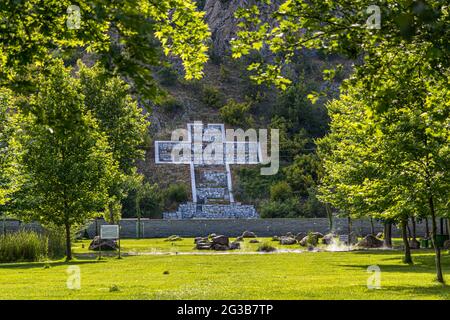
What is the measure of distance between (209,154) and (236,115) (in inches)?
590

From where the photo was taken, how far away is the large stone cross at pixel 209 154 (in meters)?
85.9

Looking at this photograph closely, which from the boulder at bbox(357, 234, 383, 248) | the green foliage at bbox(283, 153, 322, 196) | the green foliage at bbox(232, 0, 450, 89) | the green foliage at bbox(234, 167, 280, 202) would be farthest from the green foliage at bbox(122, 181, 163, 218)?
the green foliage at bbox(232, 0, 450, 89)

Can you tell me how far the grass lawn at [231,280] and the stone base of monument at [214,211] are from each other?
41488 millimetres

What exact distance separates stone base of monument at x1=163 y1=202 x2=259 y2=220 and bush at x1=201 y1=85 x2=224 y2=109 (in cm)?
3531

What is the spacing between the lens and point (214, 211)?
78.5m

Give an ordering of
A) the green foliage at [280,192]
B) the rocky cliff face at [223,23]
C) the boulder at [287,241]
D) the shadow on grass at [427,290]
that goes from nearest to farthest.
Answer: the shadow on grass at [427,290]
the boulder at [287,241]
the green foliage at [280,192]
the rocky cliff face at [223,23]

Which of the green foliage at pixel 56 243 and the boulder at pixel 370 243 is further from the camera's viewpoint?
the boulder at pixel 370 243

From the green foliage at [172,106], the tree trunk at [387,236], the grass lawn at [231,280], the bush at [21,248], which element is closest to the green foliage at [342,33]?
the grass lawn at [231,280]

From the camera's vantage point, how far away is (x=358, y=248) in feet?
164

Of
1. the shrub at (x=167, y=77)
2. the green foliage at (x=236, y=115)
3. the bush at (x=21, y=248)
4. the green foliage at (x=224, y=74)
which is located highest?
the green foliage at (x=224, y=74)

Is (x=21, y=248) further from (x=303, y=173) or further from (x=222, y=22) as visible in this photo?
(x=222, y=22)

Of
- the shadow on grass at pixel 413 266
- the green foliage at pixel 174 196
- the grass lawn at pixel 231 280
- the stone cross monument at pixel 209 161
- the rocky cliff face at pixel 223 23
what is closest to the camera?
the grass lawn at pixel 231 280

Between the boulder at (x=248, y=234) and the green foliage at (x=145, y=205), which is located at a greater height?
the green foliage at (x=145, y=205)

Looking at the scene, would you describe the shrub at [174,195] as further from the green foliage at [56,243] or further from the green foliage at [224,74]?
the green foliage at [224,74]
